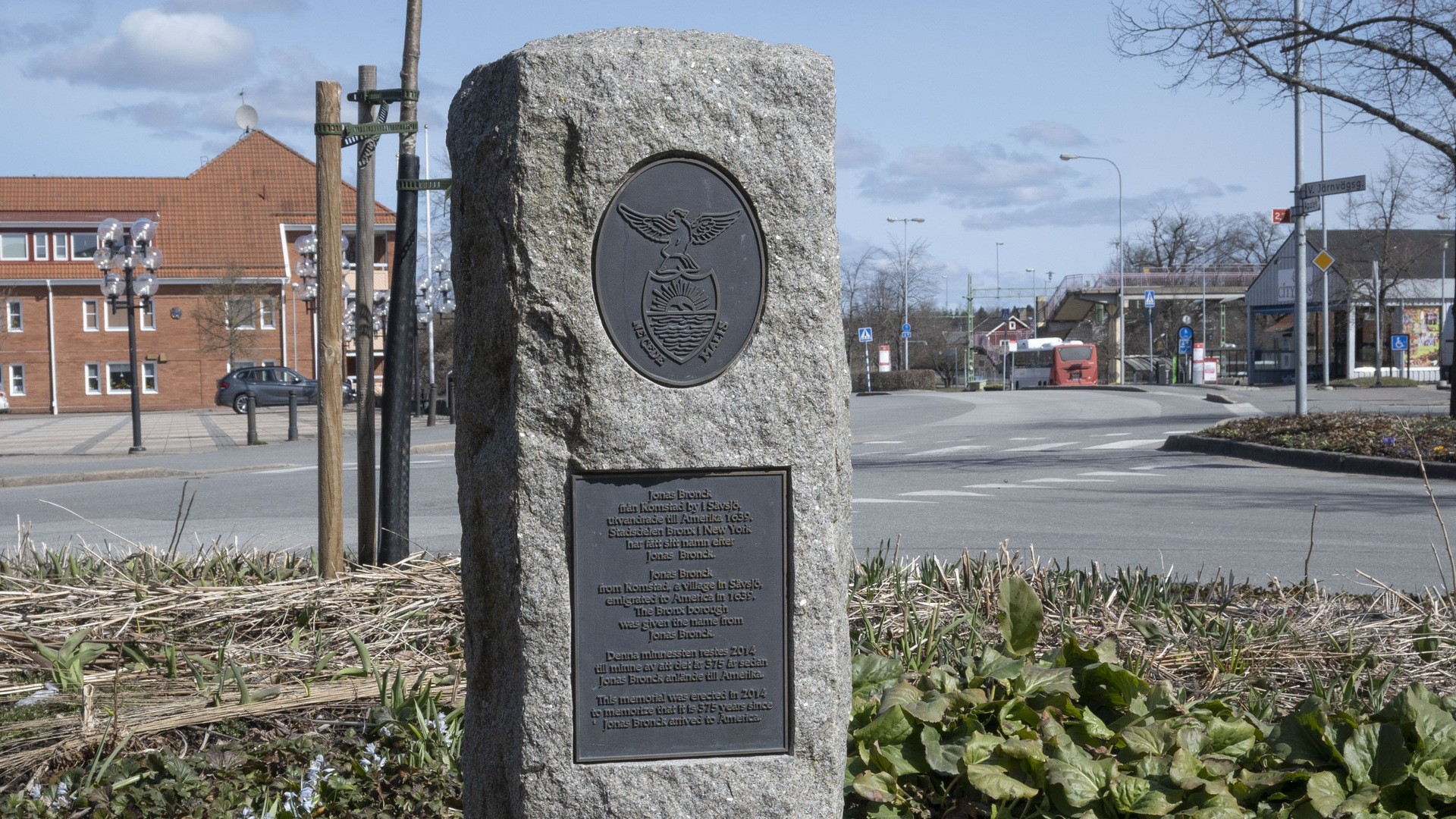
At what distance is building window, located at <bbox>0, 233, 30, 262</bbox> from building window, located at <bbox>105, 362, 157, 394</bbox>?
19.7 ft

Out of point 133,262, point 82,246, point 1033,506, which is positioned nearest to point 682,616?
point 1033,506

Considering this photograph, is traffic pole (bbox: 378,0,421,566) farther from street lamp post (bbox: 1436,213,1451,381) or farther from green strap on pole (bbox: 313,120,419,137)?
street lamp post (bbox: 1436,213,1451,381)

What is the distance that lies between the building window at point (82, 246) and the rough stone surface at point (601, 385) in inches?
2192

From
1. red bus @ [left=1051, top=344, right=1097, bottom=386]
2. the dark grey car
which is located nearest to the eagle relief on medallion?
the dark grey car

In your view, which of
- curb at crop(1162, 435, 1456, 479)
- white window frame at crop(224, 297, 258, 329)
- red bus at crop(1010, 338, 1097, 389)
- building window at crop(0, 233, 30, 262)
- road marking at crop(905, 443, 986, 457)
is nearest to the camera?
curb at crop(1162, 435, 1456, 479)

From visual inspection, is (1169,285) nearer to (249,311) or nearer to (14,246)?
(249,311)

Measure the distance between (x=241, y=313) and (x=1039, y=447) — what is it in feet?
131

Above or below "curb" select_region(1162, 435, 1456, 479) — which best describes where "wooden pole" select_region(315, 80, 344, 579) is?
above

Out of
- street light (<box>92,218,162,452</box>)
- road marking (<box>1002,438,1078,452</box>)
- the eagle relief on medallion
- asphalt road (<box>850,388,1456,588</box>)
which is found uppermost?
street light (<box>92,218,162,452</box>)

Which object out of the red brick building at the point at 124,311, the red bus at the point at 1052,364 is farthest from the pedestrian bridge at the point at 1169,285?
the red brick building at the point at 124,311

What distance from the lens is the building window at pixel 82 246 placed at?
167ft

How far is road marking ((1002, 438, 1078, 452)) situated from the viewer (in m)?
17.8

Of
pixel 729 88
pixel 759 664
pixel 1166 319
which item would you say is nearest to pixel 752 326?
pixel 729 88

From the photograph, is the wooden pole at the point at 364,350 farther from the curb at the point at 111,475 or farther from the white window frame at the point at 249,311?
the white window frame at the point at 249,311
